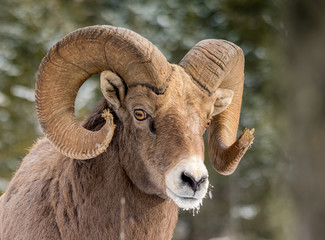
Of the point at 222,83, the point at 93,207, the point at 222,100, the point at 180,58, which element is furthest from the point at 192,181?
the point at 180,58

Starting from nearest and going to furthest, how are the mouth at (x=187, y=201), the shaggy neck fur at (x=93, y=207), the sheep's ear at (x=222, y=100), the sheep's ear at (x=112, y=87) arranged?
the mouth at (x=187, y=201)
the shaggy neck fur at (x=93, y=207)
the sheep's ear at (x=112, y=87)
the sheep's ear at (x=222, y=100)

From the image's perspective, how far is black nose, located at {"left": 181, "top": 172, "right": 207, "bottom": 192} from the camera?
16.5 ft

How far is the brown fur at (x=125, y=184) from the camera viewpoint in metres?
5.60

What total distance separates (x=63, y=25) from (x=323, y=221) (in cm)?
2246

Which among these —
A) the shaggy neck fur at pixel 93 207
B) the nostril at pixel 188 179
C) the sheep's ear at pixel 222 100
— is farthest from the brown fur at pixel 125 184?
the sheep's ear at pixel 222 100

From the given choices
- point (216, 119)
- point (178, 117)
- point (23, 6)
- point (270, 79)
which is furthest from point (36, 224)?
point (23, 6)

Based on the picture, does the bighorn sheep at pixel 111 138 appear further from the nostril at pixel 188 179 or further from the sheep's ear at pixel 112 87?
the nostril at pixel 188 179

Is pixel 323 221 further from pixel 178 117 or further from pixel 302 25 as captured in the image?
pixel 178 117

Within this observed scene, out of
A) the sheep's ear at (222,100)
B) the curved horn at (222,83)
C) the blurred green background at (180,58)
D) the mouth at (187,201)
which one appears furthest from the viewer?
the blurred green background at (180,58)

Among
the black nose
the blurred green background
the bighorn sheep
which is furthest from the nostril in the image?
the blurred green background

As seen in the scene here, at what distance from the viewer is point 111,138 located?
18.5 feet

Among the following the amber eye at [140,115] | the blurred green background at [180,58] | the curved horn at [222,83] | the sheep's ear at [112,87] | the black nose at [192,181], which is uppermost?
the sheep's ear at [112,87]

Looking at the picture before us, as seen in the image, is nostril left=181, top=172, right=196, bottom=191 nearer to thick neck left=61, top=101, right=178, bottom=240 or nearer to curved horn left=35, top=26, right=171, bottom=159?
thick neck left=61, top=101, right=178, bottom=240

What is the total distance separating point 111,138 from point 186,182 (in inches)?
37.6
